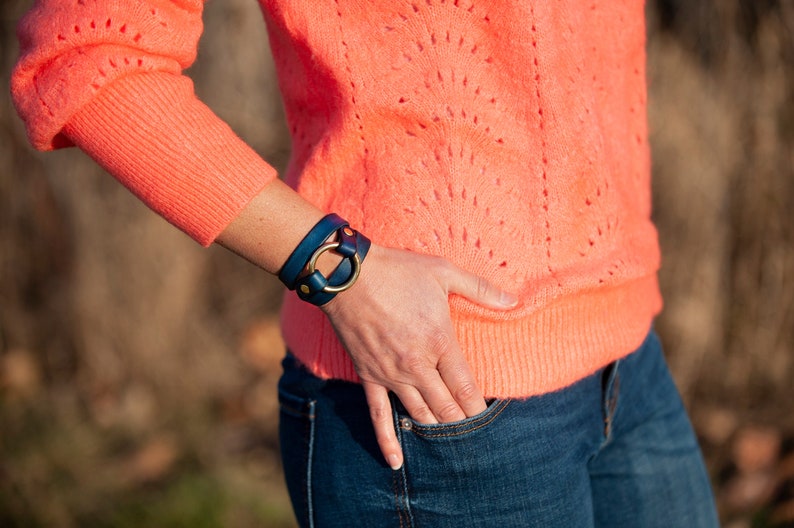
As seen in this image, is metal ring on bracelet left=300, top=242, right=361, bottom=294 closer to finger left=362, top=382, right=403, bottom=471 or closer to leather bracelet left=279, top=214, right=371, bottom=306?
leather bracelet left=279, top=214, right=371, bottom=306

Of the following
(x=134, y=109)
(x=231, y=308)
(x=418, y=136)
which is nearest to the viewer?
(x=134, y=109)

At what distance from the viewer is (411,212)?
3.15 feet

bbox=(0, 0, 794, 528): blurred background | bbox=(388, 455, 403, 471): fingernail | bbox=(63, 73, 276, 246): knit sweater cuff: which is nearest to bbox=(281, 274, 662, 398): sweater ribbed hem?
bbox=(388, 455, 403, 471): fingernail

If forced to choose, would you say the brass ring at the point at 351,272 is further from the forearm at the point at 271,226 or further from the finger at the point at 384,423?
the finger at the point at 384,423

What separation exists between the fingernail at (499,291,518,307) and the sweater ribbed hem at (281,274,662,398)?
4cm

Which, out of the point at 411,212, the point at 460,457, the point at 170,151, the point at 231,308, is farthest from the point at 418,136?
the point at 231,308

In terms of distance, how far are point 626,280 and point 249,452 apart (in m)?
2.61

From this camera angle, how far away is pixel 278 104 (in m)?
3.37

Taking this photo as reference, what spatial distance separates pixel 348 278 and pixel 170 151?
29 centimetres

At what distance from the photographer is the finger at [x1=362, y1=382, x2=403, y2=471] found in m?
0.94

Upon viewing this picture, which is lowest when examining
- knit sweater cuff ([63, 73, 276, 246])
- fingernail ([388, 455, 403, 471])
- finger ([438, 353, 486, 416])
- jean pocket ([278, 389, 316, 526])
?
jean pocket ([278, 389, 316, 526])

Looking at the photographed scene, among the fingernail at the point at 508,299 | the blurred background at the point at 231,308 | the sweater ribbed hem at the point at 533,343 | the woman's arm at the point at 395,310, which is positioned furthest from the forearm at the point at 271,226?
the blurred background at the point at 231,308

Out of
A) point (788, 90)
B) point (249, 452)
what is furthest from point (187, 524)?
point (788, 90)

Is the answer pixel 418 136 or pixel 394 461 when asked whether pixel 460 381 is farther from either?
pixel 418 136
